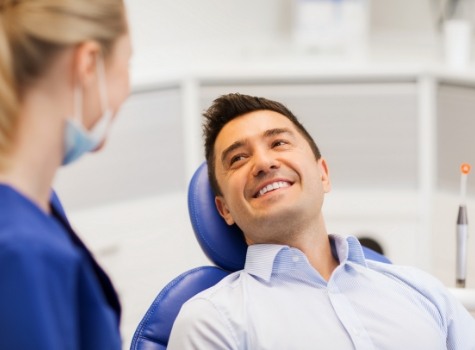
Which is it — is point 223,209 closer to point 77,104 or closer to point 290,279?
point 290,279

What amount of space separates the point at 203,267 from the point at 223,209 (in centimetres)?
14

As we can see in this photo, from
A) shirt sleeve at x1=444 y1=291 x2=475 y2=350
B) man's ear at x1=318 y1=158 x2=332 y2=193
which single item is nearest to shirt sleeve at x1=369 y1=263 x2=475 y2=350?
shirt sleeve at x1=444 y1=291 x2=475 y2=350

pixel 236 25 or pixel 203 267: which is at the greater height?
pixel 236 25

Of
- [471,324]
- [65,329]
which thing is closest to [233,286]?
[471,324]

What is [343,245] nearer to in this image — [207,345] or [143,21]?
[207,345]

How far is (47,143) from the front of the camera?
1159 mm

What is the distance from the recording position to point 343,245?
1.96 meters

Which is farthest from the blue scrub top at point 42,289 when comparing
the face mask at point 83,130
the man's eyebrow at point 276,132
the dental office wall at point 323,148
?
the dental office wall at point 323,148

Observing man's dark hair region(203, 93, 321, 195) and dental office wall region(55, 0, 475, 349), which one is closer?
man's dark hair region(203, 93, 321, 195)

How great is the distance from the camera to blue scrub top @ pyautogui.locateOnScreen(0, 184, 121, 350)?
42.3 inches

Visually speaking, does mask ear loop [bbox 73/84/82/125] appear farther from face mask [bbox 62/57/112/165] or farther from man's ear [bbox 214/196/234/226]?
man's ear [bbox 214/196/234/226]

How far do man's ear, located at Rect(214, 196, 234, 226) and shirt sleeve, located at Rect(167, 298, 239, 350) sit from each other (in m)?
0.25

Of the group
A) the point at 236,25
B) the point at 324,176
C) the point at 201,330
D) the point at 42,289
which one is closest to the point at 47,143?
the point at 42,289

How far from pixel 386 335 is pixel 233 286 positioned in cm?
33
